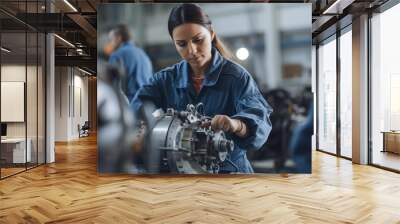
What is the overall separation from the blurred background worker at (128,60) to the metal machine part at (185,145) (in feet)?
1.94

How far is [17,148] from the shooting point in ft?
22.2

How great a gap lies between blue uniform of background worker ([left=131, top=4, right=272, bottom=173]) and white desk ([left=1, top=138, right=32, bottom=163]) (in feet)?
7.96

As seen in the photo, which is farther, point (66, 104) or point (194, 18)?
point (66, 104)

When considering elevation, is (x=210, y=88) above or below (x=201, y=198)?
above

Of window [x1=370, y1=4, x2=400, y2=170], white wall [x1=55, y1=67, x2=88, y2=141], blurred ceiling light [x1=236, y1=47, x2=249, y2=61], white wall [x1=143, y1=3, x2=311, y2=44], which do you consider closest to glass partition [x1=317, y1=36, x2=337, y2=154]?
window [x1=370, y1=4, x2=400, y2=170]

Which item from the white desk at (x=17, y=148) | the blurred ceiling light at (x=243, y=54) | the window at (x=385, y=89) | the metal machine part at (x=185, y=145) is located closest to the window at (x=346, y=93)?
the window at (x=385, y=89)

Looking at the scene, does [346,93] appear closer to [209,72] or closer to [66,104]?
[209,72]

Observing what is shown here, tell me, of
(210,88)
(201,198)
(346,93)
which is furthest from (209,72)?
(346,93)

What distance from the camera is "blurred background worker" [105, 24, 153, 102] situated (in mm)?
5934

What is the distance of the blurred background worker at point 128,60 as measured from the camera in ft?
19.5

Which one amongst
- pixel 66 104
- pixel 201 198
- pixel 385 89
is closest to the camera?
pixel 201 198

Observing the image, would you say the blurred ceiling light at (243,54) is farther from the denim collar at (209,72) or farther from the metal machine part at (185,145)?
the metal machine part at (185,145)

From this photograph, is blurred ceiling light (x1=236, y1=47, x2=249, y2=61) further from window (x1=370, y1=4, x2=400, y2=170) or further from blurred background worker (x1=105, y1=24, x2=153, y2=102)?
window (x1=370, y1=4, x2=400, y2=170)

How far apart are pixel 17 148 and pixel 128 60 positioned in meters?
2.78
